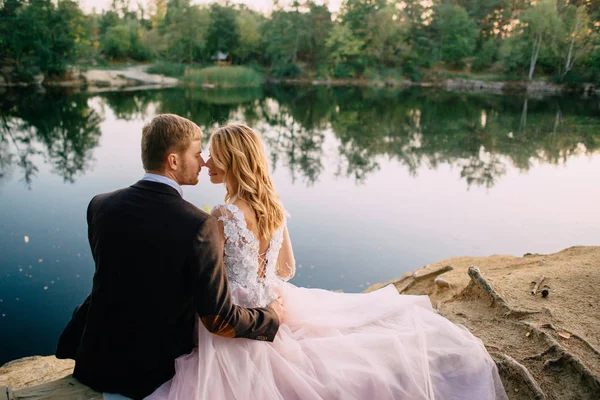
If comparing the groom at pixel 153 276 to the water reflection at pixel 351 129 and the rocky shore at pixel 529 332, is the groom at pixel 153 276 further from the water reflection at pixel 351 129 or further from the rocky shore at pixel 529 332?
the water reflection at pixel 351 129

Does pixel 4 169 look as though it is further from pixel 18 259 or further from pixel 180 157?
pixel 180 157

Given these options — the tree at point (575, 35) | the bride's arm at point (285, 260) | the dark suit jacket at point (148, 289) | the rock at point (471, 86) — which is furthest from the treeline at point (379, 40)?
the dark suit jacket at point (148, 289)

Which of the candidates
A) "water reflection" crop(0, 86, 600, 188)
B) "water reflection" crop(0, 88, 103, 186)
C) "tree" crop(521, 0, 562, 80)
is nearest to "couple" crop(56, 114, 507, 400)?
"water reflection" crop(0, 86, 600, 188)

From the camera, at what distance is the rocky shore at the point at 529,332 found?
89.6 inches

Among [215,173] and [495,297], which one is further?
[495,297]

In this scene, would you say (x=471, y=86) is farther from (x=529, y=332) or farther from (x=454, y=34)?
(x=529, y=332)

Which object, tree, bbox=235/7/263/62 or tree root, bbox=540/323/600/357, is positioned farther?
tree, bbox=235/7/263/62

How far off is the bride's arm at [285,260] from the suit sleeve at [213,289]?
59 cm

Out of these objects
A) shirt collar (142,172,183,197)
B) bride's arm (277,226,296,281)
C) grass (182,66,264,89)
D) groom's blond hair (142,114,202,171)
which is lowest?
bride's arm (277,226,296,281)

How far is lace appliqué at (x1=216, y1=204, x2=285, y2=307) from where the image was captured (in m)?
2.05

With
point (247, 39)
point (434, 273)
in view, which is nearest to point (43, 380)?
point (434, 273)

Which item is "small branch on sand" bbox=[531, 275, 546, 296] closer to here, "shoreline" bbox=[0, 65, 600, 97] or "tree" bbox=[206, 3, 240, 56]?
"shoreline" bbox=[0, 65, 600, 97]

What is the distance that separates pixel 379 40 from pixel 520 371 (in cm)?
4413

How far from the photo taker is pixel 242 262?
2.10m
